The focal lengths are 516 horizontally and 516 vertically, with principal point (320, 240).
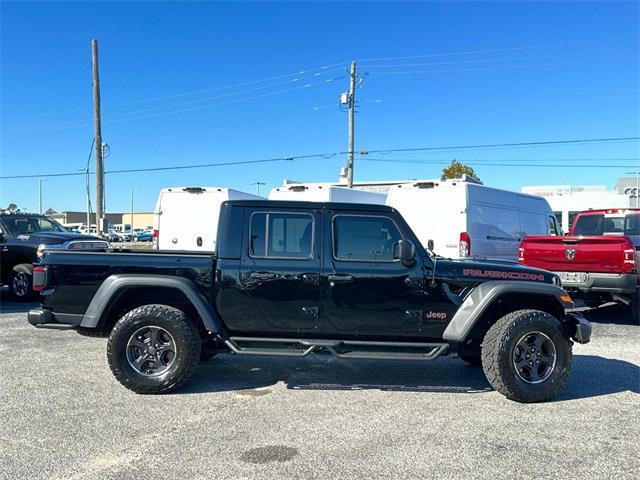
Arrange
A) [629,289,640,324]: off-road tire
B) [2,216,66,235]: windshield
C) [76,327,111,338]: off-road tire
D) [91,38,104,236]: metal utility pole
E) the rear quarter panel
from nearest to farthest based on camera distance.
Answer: the rear quarter panel
[76,327,111,338]: off-road tire
[629,289,640,324]: off-road tire
[2,216,66,235]: windshield
[91,38,104,236]: metal utility pole

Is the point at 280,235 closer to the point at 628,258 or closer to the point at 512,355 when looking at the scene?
the point at 512,355

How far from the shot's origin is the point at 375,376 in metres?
5.77

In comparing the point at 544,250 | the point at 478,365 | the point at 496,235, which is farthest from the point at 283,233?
the point at 496,235

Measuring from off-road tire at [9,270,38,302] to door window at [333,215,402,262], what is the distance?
849cm

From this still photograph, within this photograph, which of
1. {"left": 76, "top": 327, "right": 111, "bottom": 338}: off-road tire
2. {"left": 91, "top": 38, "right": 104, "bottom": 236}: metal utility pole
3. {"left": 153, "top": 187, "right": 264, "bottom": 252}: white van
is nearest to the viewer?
{"left": 76, "top": 327, "right": 111, "bottom": 338}: off-road tire

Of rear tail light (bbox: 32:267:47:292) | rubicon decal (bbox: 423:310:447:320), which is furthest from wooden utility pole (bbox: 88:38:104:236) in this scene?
rubicon decal (bbox: 423:310:447:320)

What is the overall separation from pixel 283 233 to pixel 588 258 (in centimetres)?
582

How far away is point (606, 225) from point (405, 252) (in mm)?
8579

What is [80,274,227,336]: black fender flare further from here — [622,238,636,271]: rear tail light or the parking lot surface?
[622,238,636,271]: rear tail light

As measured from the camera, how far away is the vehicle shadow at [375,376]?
17.3 feet

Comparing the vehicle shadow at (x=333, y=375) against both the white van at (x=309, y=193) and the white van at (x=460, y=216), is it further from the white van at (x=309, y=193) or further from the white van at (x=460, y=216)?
the white van at (x=309, y=193)

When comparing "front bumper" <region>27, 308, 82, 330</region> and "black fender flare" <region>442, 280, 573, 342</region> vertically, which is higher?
"black fender flare" <region>442, 280, 573, 342</region>

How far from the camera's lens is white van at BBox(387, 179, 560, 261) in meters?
10.4

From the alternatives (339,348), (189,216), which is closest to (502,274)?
(339,348)
